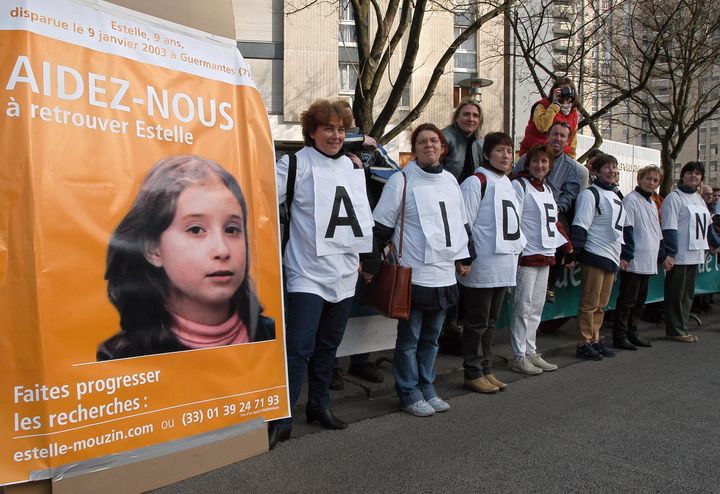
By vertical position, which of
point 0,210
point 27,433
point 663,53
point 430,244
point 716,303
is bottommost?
point 716,303

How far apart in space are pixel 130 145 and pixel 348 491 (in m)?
2.01

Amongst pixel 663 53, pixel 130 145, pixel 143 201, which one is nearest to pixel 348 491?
pixel 143 201

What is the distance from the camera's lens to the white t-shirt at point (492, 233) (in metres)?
4.99

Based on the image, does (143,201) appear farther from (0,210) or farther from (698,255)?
(698,255)

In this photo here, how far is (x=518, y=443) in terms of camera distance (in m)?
3.96

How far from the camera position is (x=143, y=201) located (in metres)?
3.07

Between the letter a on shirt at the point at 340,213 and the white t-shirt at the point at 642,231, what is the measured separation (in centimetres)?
391

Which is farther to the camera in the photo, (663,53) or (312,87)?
(312,87)

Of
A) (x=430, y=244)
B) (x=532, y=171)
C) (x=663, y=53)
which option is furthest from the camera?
(x=663, y=53)

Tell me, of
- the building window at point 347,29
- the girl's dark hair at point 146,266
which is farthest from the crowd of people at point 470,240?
the building window at point 347,29

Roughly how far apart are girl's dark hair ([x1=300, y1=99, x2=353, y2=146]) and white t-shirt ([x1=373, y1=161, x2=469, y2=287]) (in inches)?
26.0

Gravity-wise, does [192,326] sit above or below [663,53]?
below

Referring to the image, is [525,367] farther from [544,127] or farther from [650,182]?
→ [650,182]

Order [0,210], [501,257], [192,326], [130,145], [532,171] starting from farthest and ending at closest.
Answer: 1. [532,171]
2. [501,257]
3. [192,326]
4. [130,145]
5. [0,210]
